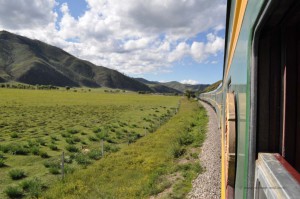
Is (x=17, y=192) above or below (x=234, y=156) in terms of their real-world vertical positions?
below

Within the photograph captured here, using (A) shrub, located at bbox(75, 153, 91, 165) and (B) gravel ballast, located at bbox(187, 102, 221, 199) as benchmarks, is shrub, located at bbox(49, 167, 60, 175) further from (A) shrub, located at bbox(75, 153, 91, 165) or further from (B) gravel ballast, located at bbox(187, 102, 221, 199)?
(B) gravel ballast, located at bbox(187, 102, 221, 199)

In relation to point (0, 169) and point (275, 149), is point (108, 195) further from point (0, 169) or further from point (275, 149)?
point (275, 149)

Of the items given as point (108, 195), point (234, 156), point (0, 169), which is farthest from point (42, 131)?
point (234, 156)

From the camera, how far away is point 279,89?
1.88 meters

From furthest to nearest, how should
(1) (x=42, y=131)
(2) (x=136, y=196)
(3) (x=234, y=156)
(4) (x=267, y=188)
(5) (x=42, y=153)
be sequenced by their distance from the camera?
(1) (x=42, y=131), (5) (x=42, y=153), (2) (x=136, y=196), (3) (x=234, y=156), (4) (x=267, y=188)

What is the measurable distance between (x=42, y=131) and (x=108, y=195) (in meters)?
18.5

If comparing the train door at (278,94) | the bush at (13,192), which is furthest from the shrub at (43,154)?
the train door at (278,94)

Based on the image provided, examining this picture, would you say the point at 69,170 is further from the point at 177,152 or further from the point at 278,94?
the point at 278,94

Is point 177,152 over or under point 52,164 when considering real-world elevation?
over

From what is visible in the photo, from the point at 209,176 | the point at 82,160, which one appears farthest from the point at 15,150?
the point at 209,176

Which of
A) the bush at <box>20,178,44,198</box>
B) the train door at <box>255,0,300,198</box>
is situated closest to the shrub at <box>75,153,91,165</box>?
the bush at <box>20,178,44,198</box>

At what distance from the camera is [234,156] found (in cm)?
280

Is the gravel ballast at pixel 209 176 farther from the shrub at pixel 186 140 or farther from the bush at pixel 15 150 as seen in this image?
the bush at pixel 15 150

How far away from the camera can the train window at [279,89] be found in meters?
1.80
